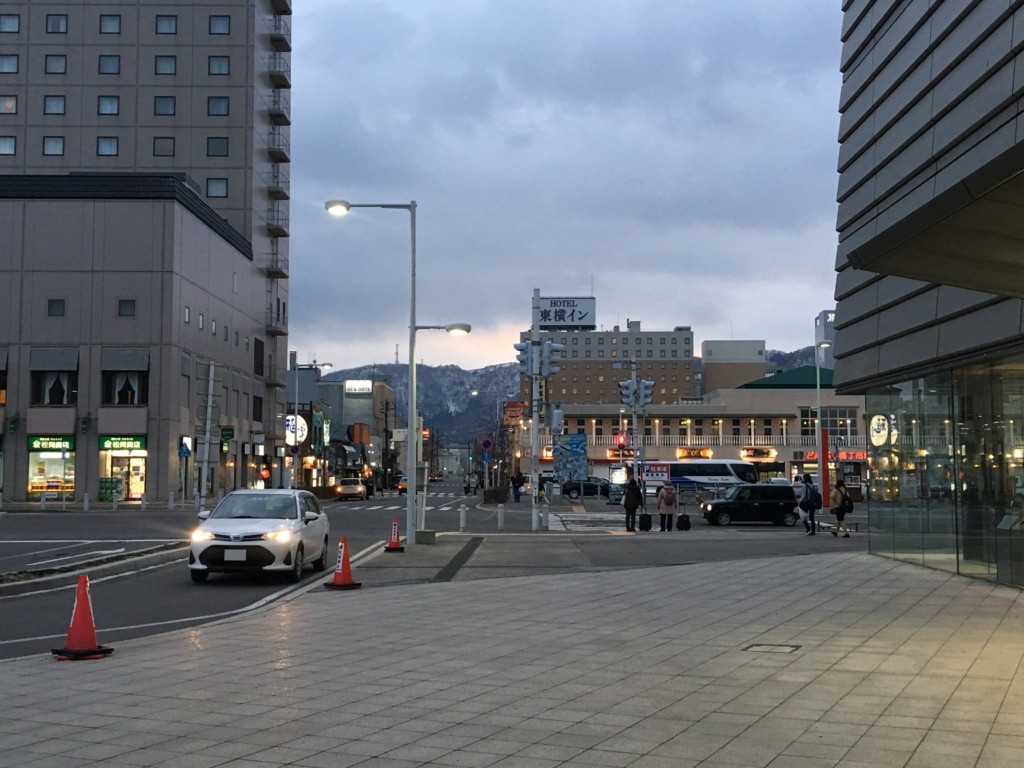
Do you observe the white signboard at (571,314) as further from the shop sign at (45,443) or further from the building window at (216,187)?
the shop sign at (45,443)

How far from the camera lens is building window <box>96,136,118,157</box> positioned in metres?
65.2

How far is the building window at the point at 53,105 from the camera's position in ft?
212

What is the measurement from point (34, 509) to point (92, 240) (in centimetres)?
1475

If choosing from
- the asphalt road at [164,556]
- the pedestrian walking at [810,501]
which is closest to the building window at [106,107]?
the asphalt road at [164,556]

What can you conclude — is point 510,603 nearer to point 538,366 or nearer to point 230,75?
point 538,366

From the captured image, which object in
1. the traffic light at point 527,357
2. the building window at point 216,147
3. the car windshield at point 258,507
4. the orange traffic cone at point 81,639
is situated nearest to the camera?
the orange traffic cone at point 81,639

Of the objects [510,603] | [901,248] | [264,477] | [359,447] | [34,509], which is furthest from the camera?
[359,447]

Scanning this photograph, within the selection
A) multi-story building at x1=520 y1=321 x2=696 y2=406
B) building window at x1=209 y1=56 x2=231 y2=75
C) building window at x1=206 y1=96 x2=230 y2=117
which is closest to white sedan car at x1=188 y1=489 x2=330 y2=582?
building window at x1=206 y1=96 x2=230 y2=117

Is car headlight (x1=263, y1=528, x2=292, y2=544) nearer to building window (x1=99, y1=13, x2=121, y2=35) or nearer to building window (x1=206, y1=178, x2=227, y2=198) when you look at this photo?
building window (x1=206, y1=178, x2=227, y2=198)

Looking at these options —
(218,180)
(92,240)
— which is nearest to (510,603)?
(92,240)

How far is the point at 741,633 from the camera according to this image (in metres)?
11.2

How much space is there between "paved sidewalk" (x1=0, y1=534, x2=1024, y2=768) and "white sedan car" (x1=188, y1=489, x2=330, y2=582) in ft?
8.60

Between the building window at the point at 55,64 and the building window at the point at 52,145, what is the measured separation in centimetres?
406

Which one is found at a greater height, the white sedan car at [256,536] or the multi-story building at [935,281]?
the multi-story building at [935,281]
